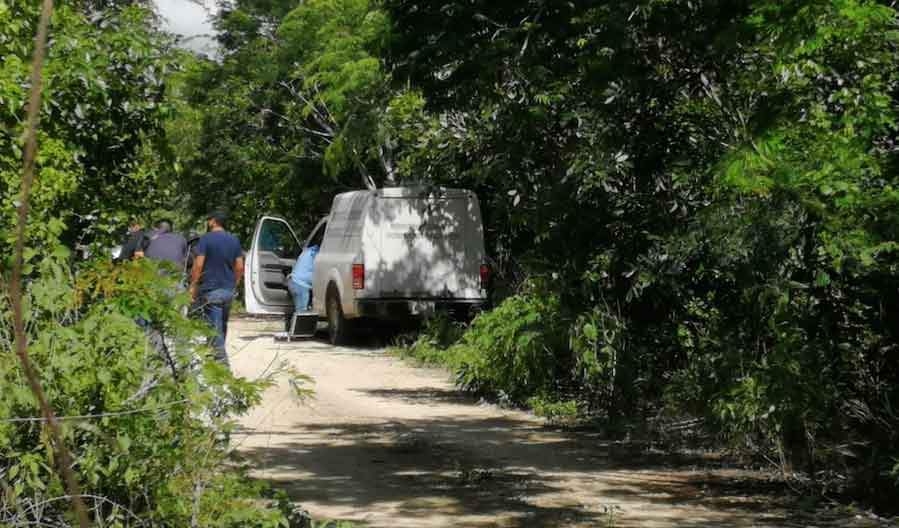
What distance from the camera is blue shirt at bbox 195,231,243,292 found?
13.5 metres

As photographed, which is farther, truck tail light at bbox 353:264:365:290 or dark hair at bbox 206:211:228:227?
truck tail light at bbox 353:264:365:290

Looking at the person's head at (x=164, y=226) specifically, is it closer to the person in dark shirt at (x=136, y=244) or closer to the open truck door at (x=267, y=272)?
the person in dark shirt at (x=136, y=244)

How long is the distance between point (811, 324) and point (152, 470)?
439 centimetres

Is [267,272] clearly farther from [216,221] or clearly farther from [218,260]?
[218,260]

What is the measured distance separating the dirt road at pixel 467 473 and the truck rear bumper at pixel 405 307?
681cm

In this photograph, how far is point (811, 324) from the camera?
8.52 meters

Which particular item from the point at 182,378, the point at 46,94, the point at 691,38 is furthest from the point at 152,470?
the point at 691,38

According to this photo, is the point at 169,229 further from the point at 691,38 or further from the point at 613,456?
the point at 691,38

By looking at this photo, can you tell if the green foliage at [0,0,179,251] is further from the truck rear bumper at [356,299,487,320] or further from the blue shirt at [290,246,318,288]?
the blue shirt at [290,246,318,288]

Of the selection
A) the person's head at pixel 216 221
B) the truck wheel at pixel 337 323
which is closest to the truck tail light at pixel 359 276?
the truck wheel at pixel 337 323

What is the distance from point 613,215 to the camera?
11094 mm

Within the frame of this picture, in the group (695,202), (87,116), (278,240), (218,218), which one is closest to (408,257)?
(278,240)

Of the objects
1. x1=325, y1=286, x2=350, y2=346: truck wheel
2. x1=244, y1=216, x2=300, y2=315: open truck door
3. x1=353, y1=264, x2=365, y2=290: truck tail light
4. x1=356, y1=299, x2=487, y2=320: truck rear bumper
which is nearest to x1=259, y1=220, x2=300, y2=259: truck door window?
x1=244, y1=216, x2=300, y2=315: open truck door

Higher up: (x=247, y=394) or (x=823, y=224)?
(x=823, y=224)
